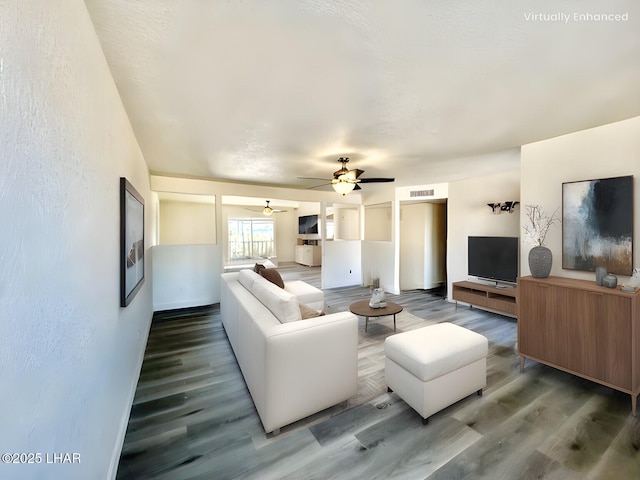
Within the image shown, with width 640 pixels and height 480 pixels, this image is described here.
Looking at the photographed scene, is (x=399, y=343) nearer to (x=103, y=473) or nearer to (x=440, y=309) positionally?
(x=103, y=473)

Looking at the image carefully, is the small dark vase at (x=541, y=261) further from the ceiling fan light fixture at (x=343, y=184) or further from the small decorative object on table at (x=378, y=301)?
the ceiling fan light fixture at (x=343, y=184)

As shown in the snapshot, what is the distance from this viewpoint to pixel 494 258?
414cm

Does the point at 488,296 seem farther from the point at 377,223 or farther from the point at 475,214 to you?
the point at 377,223

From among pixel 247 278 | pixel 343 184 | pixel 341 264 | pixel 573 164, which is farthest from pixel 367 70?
pixel 341 264

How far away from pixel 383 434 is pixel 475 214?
4068 mm

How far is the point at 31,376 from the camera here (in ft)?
2.18

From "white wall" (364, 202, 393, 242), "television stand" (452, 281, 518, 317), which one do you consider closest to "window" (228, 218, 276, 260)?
"white wall" (364, 202, 393, 242)

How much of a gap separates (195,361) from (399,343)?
7.12 feet

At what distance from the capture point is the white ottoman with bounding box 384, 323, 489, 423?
6.07 ft

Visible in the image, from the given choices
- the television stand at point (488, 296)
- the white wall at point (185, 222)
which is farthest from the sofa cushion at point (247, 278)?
the white wall at point (185, 222)

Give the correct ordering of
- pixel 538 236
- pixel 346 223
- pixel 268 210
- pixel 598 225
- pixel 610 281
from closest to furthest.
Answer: pixel 610 281 < pixel 598 225 < pixel 538 236 < pixel 346 223 < pixel 268 210

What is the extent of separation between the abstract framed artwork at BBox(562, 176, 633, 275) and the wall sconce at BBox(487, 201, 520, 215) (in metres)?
1.41

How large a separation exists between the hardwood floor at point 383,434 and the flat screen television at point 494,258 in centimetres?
173

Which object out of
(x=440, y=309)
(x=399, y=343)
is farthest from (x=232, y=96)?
(x=440, y=309)
